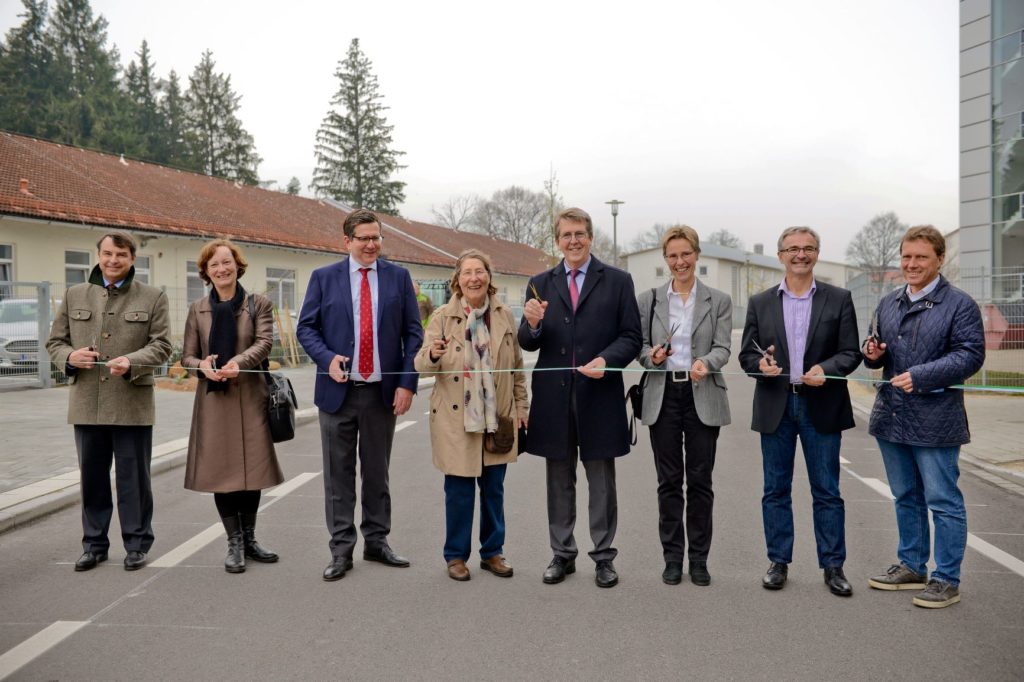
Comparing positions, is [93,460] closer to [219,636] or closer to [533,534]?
[219,636]

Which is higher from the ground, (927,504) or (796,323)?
(796,323)

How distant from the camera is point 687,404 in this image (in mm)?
4941

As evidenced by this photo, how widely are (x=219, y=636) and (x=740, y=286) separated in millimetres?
82373

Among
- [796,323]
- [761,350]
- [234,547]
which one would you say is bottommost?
[234,547]

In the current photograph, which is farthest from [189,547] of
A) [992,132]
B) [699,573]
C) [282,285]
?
[992,132]

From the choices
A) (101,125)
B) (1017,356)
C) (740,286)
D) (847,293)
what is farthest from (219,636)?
(740,286)

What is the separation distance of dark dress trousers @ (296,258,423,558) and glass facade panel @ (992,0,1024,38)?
24815 millimetres

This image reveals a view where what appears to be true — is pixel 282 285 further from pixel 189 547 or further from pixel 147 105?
pixel 147 105

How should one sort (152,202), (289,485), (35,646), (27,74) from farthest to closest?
(27,74), (152,202), (289,485), (35,646)

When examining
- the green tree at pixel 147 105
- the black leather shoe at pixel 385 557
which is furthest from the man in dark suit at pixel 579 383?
the green tree at pixel 147 105

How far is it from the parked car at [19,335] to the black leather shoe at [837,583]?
15.1m

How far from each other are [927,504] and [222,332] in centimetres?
425

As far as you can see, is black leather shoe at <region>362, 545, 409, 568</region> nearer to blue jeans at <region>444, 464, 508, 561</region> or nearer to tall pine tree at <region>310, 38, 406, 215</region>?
blue jeans at <region>444, 464, 508, 561</region>

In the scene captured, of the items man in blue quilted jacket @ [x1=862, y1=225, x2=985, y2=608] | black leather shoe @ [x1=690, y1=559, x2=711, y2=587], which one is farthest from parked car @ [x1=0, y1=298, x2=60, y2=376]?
man in blue quilted jacket @ [x1=862, y1=225, x2=985, y2=608]
